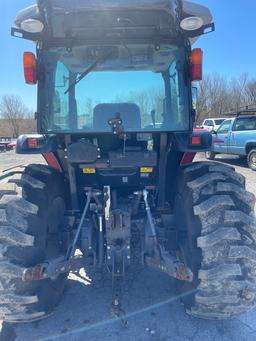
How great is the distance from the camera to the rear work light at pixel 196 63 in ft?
8.41

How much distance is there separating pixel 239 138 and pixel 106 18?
32.8 ft

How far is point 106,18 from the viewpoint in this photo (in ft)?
8.23

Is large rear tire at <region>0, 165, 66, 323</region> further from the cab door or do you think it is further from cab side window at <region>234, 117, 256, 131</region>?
the cab door

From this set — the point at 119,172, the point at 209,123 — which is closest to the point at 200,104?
the point at 209,123

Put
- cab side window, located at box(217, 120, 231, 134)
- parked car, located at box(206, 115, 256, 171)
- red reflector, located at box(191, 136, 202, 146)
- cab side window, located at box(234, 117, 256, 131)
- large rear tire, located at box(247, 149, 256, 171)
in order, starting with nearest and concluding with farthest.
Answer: red reflector, located at box(191, 136, 202, 146) → large rear tire, located at box(247, 149, 256, 171) → parked car, located at box(206, 115, 256, 171) → cab side window, located at box(234, 117, 256, 131) → cab side window, located at box(217, 120, 231, 134)

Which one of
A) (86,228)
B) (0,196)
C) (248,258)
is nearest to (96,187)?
(86,228)

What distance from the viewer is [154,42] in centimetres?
261

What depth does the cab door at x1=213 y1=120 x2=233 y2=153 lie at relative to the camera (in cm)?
1217

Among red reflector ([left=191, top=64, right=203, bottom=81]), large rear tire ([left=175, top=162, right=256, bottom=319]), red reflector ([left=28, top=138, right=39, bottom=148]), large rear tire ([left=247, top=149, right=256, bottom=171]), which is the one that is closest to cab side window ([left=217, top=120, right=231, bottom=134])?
large rear tire ([left=247, top=149, right=256, bottom=171])

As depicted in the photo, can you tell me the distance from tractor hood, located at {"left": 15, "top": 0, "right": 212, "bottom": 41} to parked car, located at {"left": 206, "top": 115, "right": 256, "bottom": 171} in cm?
883

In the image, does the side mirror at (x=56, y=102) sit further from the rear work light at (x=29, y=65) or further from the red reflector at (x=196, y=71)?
the red reflector at (x=196, y=71)

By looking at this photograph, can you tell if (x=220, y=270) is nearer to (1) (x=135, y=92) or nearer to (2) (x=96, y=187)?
(2) (x=96, y=187)

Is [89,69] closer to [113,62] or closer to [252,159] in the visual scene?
[113,62]

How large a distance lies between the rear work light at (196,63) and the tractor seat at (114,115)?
1.97 ft
